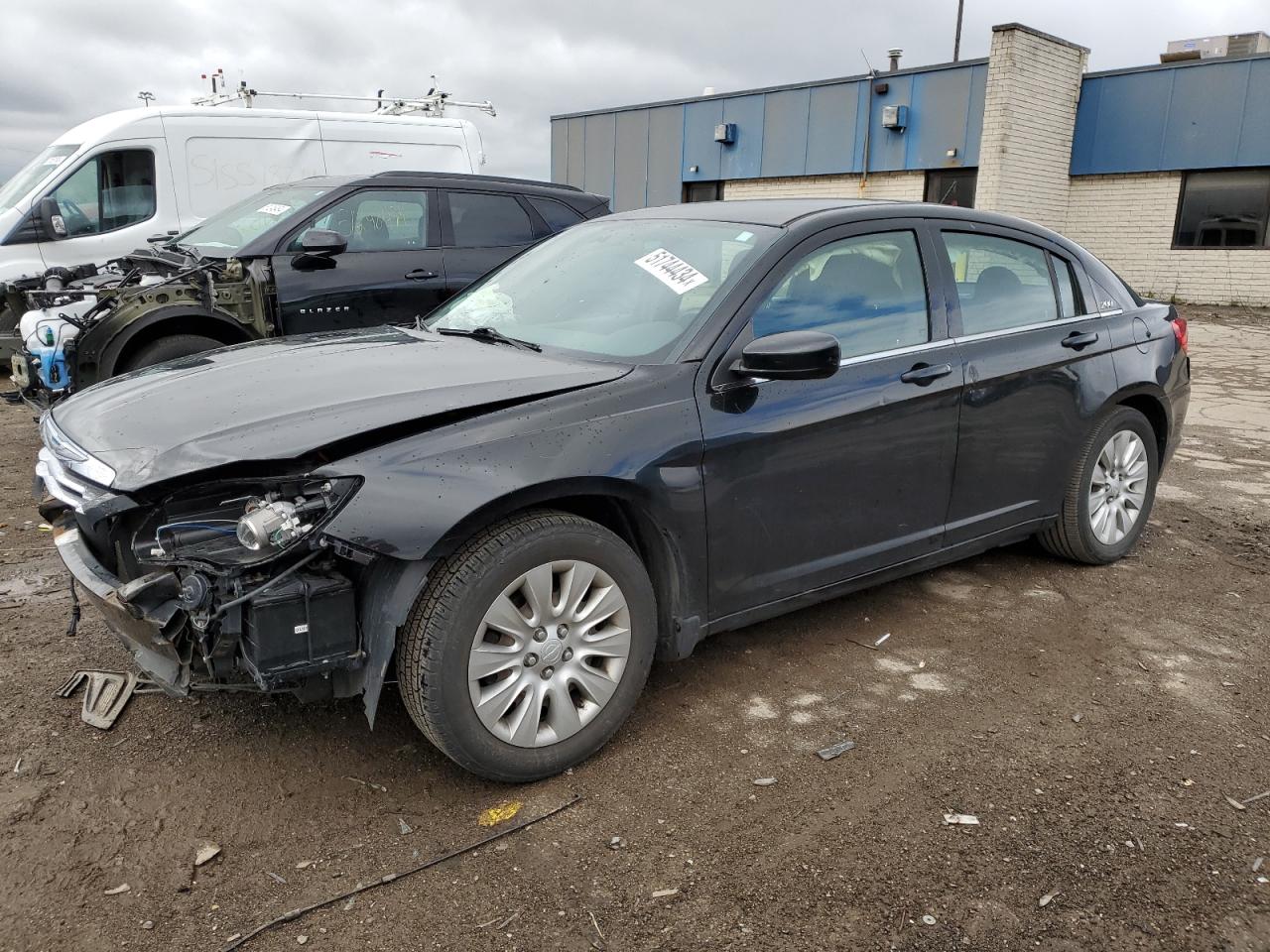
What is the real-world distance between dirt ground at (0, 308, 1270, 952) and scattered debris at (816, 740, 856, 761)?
0.03 meters

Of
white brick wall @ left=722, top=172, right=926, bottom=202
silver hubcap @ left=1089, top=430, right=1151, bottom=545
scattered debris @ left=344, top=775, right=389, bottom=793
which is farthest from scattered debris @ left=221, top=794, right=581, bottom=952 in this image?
white brick wall @ left=722, top=172, right=926, bottom=202

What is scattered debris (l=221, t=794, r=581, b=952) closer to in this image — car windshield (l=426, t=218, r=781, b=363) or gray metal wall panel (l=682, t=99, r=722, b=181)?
car windshield (l=426, t=218, r=781, b=363)

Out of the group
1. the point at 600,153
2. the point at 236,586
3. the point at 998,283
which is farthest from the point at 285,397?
the point at 600,153

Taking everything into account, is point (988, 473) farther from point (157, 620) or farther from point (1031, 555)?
point (157, 620)

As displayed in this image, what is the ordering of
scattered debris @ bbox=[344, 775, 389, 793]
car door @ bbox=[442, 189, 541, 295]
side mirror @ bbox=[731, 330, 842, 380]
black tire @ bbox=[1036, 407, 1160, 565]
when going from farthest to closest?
1. car door @ bbox=[442, 189, 541, 295]
2. black tire @ bbox=[1036, 407, 1160, 565]
3. side mirror @ bbox=[731, 330, 842, 380]
4. scattered debris @ bbox=[344, 775, 389, 793]

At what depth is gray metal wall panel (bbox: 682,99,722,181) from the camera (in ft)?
74.4

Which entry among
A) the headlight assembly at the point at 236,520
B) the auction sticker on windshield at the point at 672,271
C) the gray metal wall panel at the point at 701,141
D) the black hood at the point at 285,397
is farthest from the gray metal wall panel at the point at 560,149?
the headlight assembly at the point at 236,520

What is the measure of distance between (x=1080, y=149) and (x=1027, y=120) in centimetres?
149

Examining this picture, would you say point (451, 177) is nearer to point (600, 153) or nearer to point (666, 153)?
point (666, 153)

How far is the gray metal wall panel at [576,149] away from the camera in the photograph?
1016 inches

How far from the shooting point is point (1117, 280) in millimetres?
4801

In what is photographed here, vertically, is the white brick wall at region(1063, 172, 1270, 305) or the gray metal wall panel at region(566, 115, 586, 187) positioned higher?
the gray metal wall panel at region(566, 115, 586, 187)

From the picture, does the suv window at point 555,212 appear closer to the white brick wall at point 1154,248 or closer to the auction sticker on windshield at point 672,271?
the auction sticker on windshield at point 672,271

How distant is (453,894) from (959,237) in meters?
3.13
